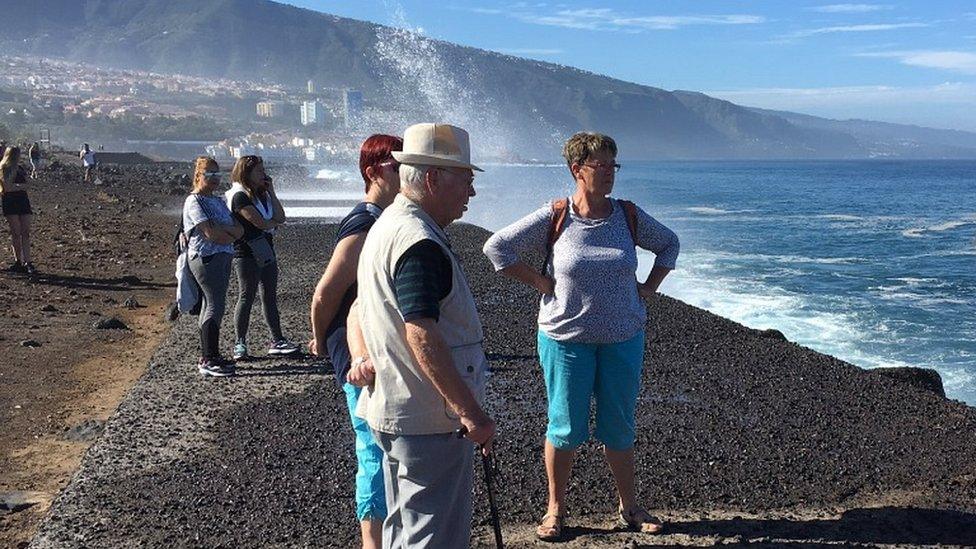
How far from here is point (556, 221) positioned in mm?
4621

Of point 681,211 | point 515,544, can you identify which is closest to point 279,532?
point 515,544

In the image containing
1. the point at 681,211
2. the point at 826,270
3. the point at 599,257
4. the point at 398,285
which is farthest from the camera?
the point at 681,211

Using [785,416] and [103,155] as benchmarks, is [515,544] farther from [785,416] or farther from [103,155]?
[103,155]

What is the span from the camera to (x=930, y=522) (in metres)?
4.95

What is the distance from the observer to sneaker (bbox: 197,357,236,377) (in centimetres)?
770

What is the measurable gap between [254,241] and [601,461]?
3359 millimetres

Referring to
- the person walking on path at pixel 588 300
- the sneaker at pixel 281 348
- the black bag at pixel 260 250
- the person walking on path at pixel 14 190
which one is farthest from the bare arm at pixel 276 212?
the person walking on path at pixel 14 190

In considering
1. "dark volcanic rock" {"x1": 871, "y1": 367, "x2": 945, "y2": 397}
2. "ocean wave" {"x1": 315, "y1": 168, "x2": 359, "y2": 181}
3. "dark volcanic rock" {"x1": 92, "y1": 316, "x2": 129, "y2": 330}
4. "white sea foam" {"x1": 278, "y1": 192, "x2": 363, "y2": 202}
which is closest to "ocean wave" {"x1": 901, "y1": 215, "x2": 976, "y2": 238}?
"white sea foam" {"x1": 278, "y1": 192, "x2": 363, "y2": 202}

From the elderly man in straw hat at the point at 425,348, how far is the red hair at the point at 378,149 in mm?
428

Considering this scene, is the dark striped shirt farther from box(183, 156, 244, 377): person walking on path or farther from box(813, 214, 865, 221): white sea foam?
box(813, 214, 865, 221): white sea foam

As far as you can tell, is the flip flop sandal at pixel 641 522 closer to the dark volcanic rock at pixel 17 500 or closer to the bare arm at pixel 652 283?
the bare arm at pixel 652 283

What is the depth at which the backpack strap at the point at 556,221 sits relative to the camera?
4.60m

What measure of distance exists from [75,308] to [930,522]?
370 inches

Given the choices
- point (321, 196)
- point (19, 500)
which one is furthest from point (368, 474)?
point (321, 196)
